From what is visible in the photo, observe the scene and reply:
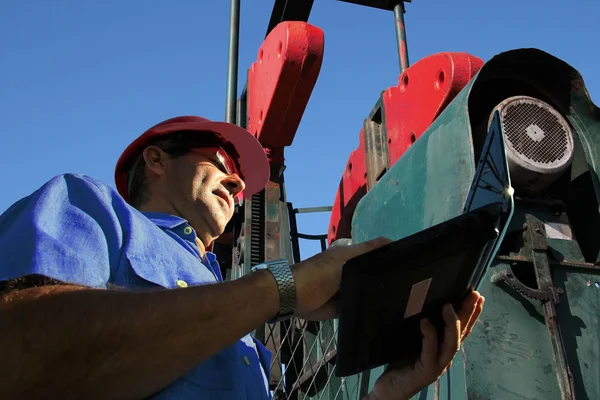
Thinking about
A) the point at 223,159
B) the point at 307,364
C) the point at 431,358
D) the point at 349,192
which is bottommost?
the point at 431,358

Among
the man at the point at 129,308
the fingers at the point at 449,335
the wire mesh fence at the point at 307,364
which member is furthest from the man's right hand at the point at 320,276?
the wire mesh fence at the point at 307,364

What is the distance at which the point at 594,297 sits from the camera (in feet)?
7.82

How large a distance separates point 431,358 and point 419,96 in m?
1.87

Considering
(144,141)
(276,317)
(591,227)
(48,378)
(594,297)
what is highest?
(144,141)

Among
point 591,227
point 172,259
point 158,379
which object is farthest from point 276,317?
point 591,227

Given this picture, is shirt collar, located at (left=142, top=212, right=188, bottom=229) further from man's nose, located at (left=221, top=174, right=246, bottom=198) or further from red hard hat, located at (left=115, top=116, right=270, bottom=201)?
red hard hat, located at (left=115, top=116, right=270, bottom=201)

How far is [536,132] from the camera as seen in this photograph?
8.43 ft

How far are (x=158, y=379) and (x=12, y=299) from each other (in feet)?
1.09

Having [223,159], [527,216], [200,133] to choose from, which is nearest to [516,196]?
[527,216]

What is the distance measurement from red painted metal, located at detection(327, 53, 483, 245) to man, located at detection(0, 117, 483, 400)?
1.55 meters

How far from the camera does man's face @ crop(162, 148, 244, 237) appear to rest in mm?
2174

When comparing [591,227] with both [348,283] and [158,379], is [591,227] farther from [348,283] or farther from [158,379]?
[158,379]

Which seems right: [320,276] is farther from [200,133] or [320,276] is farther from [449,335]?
[200,133]

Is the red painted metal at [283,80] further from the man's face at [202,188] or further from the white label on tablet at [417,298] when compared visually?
the white label on tablet at [417,298]
